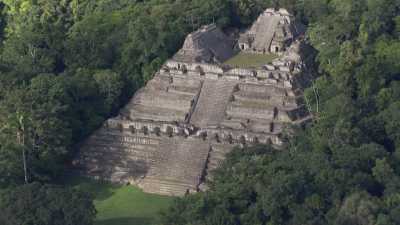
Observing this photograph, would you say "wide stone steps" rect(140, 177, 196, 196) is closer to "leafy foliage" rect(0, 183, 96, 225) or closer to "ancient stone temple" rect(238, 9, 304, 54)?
"leafy foliage" rect(0, 183, 96, 225)

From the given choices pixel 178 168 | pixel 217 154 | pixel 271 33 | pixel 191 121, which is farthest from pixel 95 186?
pixel 271 33

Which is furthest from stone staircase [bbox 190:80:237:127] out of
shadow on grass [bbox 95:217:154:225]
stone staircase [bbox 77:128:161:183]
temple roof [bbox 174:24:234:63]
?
shadow on grass [bbox 95:217:154:225]

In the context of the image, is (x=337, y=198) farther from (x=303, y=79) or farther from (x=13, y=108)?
(x=13, y=108)

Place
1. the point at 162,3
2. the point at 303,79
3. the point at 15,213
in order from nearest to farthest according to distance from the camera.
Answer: the point at 15,213, the point at 303,79, the point at 162,3

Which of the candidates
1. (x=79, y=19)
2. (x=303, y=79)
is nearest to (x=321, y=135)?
(x=303, y=79)

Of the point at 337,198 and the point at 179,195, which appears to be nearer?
the point at 337,198

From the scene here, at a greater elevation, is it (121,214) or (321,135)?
(321,135)

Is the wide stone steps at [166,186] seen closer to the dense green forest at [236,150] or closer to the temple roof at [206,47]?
the dense green forest at [236,150]
